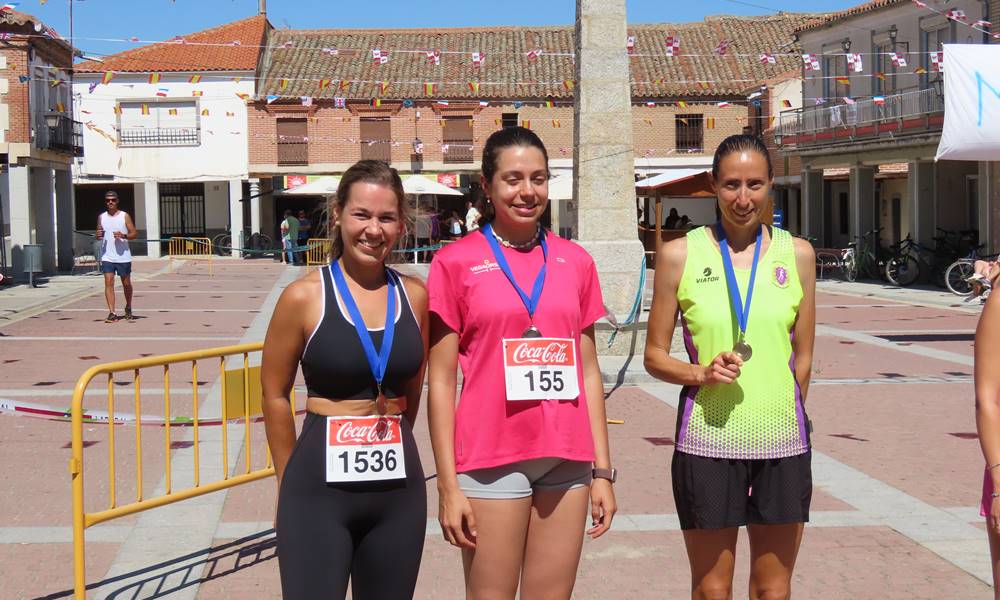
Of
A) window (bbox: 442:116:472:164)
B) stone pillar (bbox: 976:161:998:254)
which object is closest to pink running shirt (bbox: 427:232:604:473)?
stone pillar (bbox: 976:161:998:254)

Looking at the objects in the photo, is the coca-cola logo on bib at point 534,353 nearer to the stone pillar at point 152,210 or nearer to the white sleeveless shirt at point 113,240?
the white sleeveless shirt at point 113,240

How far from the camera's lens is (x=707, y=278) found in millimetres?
3652

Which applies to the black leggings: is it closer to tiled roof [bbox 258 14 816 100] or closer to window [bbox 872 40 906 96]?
window [bbox 872 40 906 96]

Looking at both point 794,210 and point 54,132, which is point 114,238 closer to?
point 54,132

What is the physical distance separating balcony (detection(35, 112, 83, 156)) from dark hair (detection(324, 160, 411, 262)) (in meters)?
27.1

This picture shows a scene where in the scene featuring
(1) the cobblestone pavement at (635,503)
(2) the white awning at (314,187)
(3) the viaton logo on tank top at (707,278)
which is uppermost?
(2) the white awning at (314,187)

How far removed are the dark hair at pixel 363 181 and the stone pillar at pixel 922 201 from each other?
86.7 feet

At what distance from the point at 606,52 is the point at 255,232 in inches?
1253

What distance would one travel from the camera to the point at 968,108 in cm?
1301

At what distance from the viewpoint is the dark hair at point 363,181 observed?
3.43 meters

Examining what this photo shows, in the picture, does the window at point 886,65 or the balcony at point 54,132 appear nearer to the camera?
the balcony at point 54,132

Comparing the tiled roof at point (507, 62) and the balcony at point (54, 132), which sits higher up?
the tiled roof at point (507, 62)

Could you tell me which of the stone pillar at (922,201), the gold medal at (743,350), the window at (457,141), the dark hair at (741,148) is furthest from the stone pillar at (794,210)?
the gold medal at (743,350)

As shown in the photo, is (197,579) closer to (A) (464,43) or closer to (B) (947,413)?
(B) (947,413)
